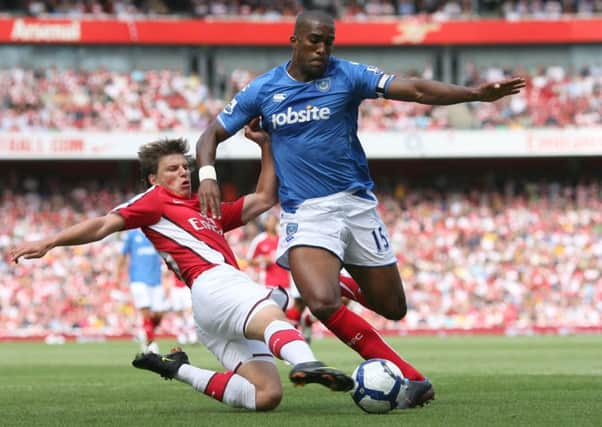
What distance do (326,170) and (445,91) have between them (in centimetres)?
102

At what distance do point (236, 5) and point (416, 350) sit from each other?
65.0 feet

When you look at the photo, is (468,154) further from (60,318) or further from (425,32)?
(60,318)

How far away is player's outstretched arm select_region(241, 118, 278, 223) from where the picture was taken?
8.98 meters

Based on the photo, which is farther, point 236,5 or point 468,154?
point 236,5

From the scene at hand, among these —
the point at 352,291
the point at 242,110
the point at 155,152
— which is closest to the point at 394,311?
the point at 352,291

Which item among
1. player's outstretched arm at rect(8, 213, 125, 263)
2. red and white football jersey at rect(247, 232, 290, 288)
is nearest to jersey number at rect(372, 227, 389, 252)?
player's outstretched arm at rect(8, 213, 125, 263)

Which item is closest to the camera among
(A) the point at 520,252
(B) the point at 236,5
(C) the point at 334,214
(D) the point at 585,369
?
(C) the point at 334,214

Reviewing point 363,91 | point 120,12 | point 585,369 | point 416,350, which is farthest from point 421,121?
point 363,91

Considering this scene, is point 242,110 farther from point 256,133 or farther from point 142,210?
point 142,210

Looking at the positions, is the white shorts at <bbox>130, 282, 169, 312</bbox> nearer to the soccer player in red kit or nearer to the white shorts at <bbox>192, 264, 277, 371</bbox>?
the soccer player in red kit

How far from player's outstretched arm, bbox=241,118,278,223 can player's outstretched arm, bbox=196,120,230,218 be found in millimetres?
427

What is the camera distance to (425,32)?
36.9 m

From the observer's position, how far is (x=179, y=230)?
28.0 ft

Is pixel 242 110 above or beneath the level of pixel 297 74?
beneath
